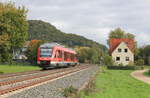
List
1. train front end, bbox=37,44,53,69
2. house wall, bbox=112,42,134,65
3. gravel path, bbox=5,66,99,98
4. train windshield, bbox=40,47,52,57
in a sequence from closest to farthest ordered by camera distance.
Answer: gravel path, bbox=5,66,99,98
train front end, bbox=37,44,53,69
train windshield, bbox=40,47,52,57
house wall, bbox=112,42,134,65

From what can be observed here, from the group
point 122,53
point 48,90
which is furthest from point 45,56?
point 122,53

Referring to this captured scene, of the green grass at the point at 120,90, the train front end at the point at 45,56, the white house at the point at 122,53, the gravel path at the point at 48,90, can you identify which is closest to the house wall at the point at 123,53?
the white house at the point at 122,53

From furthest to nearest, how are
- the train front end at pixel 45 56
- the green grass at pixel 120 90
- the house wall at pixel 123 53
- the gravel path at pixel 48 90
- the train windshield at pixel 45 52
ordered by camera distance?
the house wall at pixel 123 53 → the train windshield at pixel 45 52 → the train front end at pixel 45 56 → the green grass at pixel 120 90 → the gravel path at pixel 48 90

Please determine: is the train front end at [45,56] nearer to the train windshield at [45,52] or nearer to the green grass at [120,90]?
the train windshield at [45,52]

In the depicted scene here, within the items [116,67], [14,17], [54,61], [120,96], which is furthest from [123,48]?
[120,96]

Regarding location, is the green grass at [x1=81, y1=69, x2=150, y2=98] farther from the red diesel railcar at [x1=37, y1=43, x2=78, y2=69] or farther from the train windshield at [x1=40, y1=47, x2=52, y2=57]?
the train windshield at [x1=40, y1=47, x2=52, y2=57]

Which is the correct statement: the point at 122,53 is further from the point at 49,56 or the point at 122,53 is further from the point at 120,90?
the point at 120,90

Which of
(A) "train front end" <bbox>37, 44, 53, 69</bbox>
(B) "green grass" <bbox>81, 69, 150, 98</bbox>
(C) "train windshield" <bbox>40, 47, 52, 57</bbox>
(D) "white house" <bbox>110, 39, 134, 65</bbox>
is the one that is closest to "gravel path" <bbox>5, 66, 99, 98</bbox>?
(B) "green grass" <bbox>81, 69, 150, 98</bbox>

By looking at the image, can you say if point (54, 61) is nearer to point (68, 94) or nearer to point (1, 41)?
point (1, 41)

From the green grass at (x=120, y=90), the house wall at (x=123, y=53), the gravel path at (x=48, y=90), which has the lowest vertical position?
the green grass at (x=120, y=90)

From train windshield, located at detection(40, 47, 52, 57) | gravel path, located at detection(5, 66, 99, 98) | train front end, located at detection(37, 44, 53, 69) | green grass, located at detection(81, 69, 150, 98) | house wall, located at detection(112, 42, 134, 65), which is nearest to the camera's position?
gravel path, located at detection(5, 66, 99, 98)

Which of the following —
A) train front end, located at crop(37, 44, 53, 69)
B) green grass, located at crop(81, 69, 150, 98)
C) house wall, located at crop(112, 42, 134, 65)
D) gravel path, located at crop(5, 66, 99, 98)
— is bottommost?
green grass, located at crop(81, 69, 150, 98)

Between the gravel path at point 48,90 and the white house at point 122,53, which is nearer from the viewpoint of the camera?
the gravel path at point 48,90

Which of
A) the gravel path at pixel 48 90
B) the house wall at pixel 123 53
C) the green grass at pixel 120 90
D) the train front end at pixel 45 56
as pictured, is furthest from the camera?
the house wall at pixel 123 53
